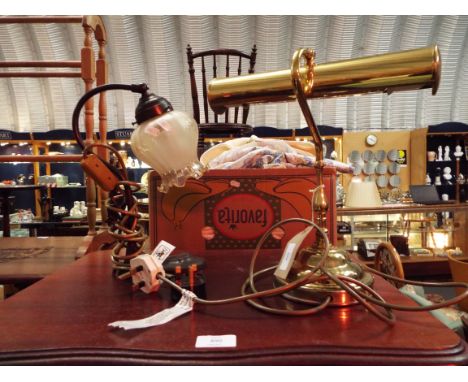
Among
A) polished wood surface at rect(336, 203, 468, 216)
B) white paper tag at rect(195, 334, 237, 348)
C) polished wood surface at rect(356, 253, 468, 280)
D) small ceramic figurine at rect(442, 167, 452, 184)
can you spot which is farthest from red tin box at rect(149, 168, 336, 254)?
small ceramic figurine at rect(442, 167, 452, 184)

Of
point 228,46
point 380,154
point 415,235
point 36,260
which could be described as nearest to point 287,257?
point 36,260

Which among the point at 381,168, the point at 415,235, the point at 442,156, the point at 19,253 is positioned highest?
the point at 442,156

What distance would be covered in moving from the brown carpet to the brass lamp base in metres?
1.10

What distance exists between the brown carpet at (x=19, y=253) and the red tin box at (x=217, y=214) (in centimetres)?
68

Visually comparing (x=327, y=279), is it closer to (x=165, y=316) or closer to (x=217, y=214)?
(x=165, y=316)

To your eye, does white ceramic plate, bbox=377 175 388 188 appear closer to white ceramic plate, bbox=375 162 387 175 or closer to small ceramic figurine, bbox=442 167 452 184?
white ceramic plate, bbox=375 162 387 175

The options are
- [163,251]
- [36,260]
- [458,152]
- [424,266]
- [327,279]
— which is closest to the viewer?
[327,279]

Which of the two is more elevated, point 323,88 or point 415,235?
point 323,88

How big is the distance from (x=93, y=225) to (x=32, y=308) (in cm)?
96

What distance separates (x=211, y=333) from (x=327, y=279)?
185 millimetres

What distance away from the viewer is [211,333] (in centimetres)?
42

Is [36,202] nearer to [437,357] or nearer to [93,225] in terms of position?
[93,225]

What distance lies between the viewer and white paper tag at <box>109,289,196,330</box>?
44cm

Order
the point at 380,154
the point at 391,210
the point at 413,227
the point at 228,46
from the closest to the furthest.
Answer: the point at 391,210 → the point at 413,227 → the point at 228,46 → the point at 380,154
